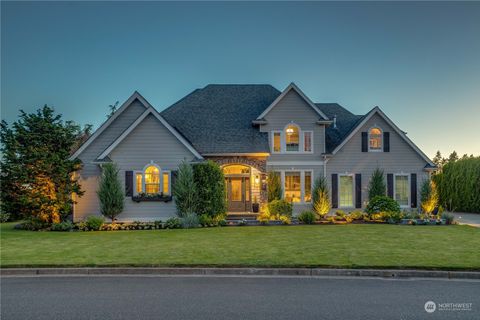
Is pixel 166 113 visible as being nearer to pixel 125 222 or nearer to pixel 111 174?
pixel 111 174

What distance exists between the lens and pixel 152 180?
54.6ft

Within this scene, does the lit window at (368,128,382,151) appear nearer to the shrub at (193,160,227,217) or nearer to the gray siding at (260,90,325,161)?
the gray siding at (260,90,325,161)

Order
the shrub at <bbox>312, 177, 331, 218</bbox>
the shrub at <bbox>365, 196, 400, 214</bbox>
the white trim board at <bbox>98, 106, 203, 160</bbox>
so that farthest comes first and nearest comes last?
the shrub at <bbox>312, 177, 331, 218</bbox>, the shrub at <bbox>365, 196, 400, 214</bbox>, the white trim board at <bbox>98, 106, 203, 160</bbox>

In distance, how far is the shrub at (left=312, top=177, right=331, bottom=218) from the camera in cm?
1764

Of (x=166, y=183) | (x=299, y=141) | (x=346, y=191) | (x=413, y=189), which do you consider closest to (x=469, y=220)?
(x=413, y=189)

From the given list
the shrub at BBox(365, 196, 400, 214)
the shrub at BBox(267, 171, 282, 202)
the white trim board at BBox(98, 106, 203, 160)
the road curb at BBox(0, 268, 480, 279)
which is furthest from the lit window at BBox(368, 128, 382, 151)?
the road curb at BBox(0, 268, 480, 279)

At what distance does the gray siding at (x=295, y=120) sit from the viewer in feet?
62.6

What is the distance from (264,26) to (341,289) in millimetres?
19111

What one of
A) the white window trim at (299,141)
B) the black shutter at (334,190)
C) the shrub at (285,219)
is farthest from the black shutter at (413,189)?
the shrub at (285,219)

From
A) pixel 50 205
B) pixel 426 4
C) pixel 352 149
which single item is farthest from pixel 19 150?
pixel 426 4

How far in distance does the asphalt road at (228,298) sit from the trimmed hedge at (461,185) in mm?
22404

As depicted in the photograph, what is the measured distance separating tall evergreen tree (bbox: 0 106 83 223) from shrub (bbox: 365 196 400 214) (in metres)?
16.7

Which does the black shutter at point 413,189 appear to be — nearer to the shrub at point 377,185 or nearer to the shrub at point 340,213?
the shrub at point 377,185

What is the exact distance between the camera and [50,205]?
14812 mm
